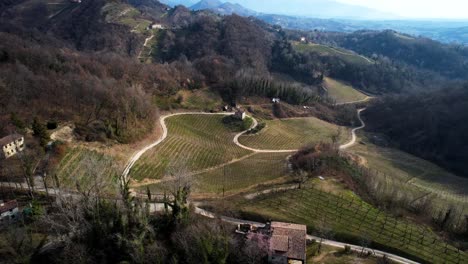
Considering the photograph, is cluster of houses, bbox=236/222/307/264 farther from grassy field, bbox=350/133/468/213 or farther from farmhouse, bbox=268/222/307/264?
grassy field, bbox=350/133/468/213

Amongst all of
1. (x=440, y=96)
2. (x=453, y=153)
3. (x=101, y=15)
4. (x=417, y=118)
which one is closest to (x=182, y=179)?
(x=453, y=153)

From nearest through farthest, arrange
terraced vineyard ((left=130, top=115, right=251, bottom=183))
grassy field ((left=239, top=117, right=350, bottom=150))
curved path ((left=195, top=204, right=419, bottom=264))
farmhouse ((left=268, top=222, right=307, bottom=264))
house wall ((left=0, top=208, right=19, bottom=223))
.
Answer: farmhouse ((left=268, top=222, right=307, bottom=264)) < house wall ((left=0, top=208, right=19, bottom=223)) < curved path ((left=195, top=204, right=419, bottom=264)) < terraced vineyard ((left=130, top=115, right=251, bottom=183)) < grassy field ((left=239, top=117, right=350, bottom=150))

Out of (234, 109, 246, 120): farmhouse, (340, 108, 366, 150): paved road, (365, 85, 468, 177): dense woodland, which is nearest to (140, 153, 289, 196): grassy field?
(234, 109, 246, 120): farmhouse

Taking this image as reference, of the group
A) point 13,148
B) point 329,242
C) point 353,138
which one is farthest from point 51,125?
point 353,138

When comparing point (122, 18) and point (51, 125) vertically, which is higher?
point (122, 18)

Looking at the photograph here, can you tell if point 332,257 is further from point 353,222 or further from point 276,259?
point 353,222

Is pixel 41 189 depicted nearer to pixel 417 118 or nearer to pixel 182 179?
pixel 182 179

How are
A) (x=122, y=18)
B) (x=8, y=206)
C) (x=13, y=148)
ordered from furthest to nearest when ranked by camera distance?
(x=122, y=18)
(x=13, y=148)
(x=8, y=206)
